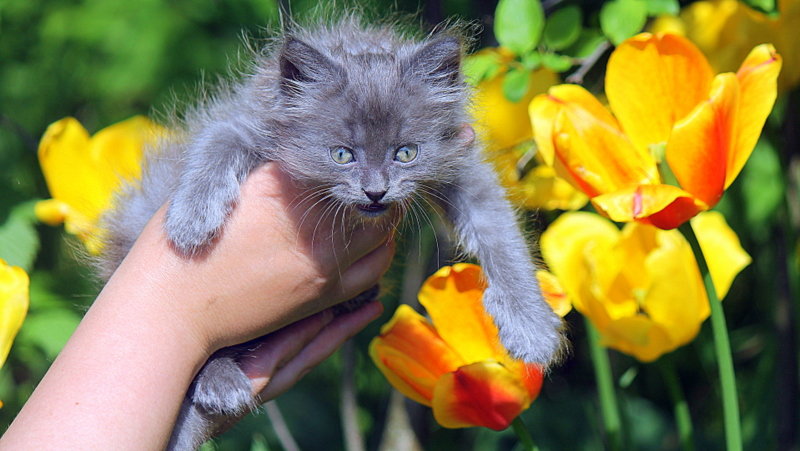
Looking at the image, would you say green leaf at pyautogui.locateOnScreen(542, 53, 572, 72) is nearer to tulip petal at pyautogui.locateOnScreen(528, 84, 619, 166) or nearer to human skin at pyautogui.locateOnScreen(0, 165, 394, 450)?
tulip petal at pyautogui.locateOnScreen(528, 84, 619, 166)

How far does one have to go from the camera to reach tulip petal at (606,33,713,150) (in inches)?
37.4

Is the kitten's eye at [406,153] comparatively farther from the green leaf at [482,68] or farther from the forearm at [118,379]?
the forearm at [118,379]

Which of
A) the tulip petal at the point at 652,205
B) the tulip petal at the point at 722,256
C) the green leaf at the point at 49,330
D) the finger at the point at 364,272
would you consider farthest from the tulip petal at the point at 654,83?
the green leaf at the point at 49,330

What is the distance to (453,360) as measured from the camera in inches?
39.9

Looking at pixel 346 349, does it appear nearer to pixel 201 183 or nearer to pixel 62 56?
pixel 201 183

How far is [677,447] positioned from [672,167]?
1.07 metres

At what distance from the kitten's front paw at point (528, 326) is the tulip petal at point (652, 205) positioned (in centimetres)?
27

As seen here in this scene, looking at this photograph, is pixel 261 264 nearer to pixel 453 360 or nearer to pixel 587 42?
pixel 453 360

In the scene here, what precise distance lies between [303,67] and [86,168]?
21.0 inches

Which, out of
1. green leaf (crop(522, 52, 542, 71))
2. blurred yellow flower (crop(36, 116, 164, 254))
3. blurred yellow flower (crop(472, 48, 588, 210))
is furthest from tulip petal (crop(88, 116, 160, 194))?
green leaf (crop(522, 52, 542, 71))

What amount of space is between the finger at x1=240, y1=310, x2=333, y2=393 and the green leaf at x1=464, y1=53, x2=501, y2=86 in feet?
1.43

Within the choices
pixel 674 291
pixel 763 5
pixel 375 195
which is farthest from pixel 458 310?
pixel 763 5

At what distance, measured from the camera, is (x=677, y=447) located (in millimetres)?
1788

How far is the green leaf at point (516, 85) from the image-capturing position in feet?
3.59
